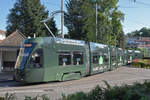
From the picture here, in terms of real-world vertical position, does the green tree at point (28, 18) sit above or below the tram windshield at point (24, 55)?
above

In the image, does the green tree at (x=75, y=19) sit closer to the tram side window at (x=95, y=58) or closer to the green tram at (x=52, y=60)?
the tram side window at (x=95, y=58)

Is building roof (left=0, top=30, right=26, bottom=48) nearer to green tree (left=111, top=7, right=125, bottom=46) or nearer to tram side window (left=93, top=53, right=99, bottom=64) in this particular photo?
tram side window (left=93, top=53, right=99, bottom=64)

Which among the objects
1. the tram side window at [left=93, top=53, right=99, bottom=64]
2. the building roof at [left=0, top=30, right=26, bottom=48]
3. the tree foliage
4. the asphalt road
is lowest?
the asphalt road

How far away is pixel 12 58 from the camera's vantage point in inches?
932

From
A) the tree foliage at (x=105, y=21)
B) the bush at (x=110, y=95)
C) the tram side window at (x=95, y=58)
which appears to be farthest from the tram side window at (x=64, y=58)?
the tree foliage at (x=105, y=21)

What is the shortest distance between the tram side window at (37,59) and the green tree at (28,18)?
90.7ft

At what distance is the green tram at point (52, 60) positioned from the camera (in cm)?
1239

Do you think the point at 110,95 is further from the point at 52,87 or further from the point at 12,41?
the point at 12,41

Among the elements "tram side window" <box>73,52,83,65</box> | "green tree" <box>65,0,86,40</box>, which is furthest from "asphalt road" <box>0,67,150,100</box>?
"green tree" <box>65,0,86,40</box>

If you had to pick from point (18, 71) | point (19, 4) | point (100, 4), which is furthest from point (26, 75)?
point (19, 4)

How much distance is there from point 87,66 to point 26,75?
19.4 feet

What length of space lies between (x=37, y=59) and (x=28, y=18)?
30400mm

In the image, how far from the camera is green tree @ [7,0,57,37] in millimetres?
40062

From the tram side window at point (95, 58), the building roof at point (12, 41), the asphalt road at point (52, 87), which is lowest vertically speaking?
the asphalt road at point (52, 87)
